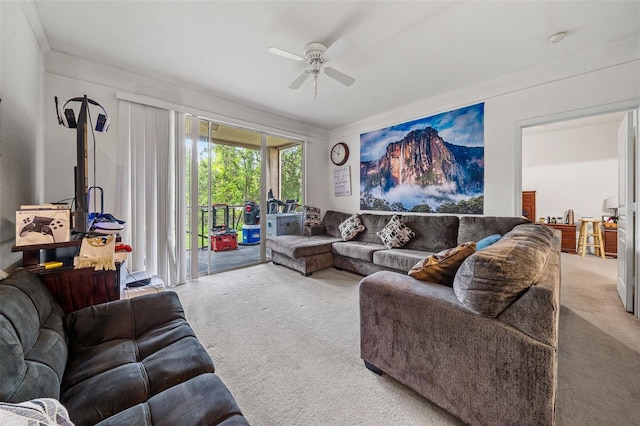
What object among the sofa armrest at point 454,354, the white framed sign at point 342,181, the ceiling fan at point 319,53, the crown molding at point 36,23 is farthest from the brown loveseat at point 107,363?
the white framed sign at point 342,181

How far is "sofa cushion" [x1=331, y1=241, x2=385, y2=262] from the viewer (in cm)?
345

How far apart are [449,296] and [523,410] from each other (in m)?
0.49

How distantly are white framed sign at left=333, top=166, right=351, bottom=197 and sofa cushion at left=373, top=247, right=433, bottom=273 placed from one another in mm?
1853

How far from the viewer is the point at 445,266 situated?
1485 millimetres

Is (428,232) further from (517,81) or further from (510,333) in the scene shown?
(510,333)

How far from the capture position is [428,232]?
11.4ft

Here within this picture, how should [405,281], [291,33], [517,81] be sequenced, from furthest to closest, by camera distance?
[517,81] → [291,33] → [405,281]

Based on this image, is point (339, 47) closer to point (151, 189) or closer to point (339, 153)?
point (151, 189)

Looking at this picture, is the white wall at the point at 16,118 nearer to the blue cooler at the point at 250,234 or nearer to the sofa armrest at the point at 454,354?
the sofa armrest at the point at 454,354

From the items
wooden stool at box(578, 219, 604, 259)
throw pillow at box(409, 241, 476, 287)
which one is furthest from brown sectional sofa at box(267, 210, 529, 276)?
wooden stool at box(578, 219, 604, 259)

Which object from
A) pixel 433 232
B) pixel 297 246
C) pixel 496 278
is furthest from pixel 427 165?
pixel 496 278

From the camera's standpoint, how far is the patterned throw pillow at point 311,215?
4.59m

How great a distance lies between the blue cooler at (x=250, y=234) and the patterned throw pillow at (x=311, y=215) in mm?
1022

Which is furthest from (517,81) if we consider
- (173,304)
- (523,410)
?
(173,304)
